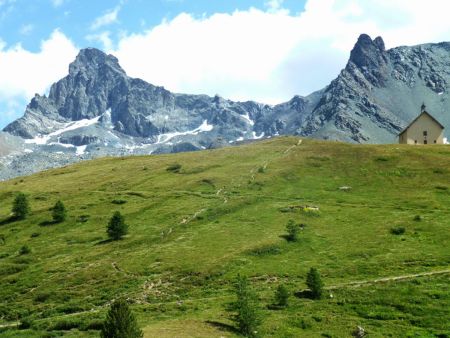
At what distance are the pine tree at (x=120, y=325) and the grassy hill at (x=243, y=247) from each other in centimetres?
513

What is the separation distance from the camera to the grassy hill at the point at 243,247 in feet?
155

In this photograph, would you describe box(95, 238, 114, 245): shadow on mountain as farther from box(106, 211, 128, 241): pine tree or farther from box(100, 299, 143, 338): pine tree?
box(100, 299, 143, 338): pine tree

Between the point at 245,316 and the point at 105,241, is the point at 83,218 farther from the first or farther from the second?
the point at 245,316

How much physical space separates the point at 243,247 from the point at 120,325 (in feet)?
105

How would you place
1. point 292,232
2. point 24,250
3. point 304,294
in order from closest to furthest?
point 304,294, point 292,232, point 24,250

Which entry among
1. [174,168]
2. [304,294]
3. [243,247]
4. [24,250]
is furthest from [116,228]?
[174,168]

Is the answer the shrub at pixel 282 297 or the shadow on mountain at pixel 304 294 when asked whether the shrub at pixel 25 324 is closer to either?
the shrub at pixel 282 297

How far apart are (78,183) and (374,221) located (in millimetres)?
67828

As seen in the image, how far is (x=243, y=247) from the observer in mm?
66688

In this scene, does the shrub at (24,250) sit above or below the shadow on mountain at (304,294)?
above

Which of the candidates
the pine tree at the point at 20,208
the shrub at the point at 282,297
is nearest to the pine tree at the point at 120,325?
the shrub at the point at 282,297

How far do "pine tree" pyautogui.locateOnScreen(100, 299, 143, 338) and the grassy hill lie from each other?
513cm

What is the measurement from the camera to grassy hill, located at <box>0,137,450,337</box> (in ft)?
155

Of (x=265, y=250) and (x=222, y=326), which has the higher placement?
(x=265, y=250)
